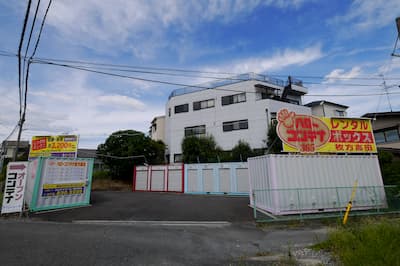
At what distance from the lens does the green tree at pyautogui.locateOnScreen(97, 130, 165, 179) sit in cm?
2236

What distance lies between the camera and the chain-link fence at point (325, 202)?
25.2 ft

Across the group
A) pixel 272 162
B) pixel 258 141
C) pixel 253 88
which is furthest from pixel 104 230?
pixel 253 88

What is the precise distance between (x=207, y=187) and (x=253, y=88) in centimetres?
1340

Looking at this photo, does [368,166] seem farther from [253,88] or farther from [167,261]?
[253,88]

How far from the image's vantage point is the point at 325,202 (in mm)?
7973

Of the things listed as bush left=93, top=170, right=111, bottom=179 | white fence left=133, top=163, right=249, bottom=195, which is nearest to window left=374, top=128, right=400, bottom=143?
white fence left=133, top=163, right=249, bottom=195

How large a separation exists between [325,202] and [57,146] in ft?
58.4

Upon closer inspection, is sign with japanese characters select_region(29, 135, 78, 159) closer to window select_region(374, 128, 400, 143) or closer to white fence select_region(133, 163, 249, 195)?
white fence select_region(133, 163, 249, 195)

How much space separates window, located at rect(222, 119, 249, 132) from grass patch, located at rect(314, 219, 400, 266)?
17.8m

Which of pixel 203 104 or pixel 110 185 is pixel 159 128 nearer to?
pixel 203 104

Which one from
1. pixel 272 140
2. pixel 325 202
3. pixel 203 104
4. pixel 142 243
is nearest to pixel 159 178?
pixel 203 104

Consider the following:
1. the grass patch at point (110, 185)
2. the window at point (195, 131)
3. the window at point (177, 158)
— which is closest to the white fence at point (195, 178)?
the grass patch at point (110, 185)

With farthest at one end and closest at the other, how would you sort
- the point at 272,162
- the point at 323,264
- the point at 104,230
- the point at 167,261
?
the point at 272,162, the point at 104,230, the point at 167,261, the point at 323,264

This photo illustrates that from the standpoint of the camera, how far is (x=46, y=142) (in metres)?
14.9
